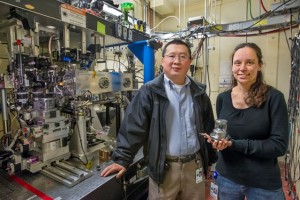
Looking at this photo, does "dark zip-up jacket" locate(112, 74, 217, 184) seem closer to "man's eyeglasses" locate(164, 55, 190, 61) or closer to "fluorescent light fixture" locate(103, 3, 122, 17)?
"man's eyeglasses" locate(164, 55, 190, 61)

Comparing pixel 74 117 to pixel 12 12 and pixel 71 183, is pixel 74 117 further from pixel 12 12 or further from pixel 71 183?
pixel 12 12

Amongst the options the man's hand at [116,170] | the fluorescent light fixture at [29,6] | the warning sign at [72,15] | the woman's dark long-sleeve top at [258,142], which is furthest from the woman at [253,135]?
the fluorescent light fixture at [29,6]

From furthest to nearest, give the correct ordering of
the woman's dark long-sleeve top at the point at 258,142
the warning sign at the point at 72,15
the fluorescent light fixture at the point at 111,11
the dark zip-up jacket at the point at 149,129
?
the fluorescent light fixture at the point at 111,11 < the warning sign at the point at 72,15 < the dark zip-up jacket at the point at 149,129 < the woman's dark long-sleeve top at the point at 258,142

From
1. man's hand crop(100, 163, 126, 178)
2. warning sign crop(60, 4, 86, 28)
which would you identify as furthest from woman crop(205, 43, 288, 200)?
warning sign crop(60, 4, 86, 28)

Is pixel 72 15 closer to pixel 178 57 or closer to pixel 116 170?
pixel 178 57

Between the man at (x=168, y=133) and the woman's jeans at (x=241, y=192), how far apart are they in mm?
156

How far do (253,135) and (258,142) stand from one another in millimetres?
59

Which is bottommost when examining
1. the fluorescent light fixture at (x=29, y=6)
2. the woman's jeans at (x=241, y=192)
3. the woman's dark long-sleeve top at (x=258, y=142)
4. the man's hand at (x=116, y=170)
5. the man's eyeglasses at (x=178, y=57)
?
the woman's jeans at (x=241, y=192)

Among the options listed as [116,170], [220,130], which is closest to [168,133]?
[220,130]

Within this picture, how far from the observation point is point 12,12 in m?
1.18

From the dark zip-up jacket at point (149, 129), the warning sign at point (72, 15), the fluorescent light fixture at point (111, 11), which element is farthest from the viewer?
the fluorescent light fixture at point (111, 11)

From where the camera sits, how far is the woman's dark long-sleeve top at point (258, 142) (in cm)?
100

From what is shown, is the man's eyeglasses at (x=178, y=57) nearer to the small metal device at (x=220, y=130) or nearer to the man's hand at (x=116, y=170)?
the small metal device at (x=220, y=130)

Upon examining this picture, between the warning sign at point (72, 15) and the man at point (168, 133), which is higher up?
the warning sign at point (72, 15)
